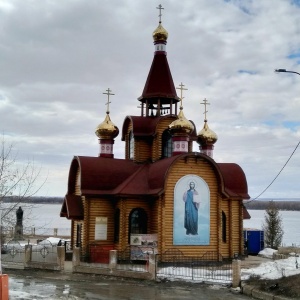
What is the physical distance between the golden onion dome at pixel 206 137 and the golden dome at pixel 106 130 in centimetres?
461

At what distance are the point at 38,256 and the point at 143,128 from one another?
763 cm

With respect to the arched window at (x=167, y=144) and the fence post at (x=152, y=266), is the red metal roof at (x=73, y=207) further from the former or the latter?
the fence post at (x=152, y=266)

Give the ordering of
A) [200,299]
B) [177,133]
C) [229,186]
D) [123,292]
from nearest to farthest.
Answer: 1. [200,299]
2. [123,292]
3. [177,133]
4. [229,186]

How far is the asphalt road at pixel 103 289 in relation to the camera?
13.4 meters

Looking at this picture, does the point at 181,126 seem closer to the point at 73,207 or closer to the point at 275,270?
the point at 73,207

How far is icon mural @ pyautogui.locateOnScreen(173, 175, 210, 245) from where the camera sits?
2016 centimetres

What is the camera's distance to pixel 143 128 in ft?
76.9

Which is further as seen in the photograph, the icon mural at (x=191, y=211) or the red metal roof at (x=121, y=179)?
the red metal roof at (x=121, y=179)

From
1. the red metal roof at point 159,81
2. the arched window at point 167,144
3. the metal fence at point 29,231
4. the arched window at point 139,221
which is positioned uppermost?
the red metal roof at point 159,81

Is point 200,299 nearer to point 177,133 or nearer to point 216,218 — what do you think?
point 216,218

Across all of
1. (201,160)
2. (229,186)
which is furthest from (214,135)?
(201,160)

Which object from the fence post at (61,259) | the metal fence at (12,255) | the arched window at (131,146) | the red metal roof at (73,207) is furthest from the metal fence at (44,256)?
the arched window at (131,146)

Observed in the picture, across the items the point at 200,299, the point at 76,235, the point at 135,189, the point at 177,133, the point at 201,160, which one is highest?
the point at 177,133

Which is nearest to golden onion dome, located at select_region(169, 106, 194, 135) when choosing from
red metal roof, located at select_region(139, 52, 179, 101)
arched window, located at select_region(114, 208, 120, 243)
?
red metal roof, located at select_region(139, 52, 179, 101)
